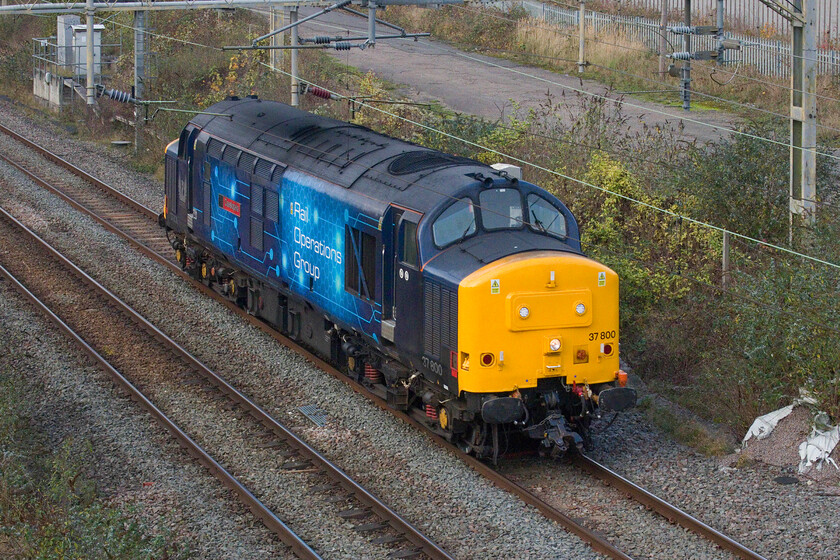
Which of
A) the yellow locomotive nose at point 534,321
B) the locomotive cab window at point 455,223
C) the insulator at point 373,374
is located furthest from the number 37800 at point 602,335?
the insulator at point 373,374

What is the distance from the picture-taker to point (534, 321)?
11.5 metres

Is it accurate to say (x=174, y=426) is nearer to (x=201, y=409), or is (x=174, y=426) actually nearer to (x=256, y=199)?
(x=201, y=409)

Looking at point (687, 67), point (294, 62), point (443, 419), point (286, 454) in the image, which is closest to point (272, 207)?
point (286, 454)

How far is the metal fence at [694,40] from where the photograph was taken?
2911 cm

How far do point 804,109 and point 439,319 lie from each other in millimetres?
6184

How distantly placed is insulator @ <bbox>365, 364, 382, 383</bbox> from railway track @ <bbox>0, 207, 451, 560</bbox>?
4.74 ft

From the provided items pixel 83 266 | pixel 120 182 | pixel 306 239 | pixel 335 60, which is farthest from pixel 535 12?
pixel 306 239

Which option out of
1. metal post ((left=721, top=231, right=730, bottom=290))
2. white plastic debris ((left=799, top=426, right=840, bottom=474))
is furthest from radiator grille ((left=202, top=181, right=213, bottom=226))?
white plastic debris ((left=799, top=426, right=840, bottom=474))

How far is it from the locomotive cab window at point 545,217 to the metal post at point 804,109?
152 inches

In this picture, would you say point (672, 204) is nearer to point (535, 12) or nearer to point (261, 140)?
point (261, 140)

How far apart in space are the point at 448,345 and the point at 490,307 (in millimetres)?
712

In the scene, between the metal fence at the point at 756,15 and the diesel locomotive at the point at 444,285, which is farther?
the metal fence at the point at 756,15

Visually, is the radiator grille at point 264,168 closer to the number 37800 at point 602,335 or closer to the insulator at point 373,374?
the insulator at point 373,374

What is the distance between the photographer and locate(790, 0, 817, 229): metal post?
14.5 m
